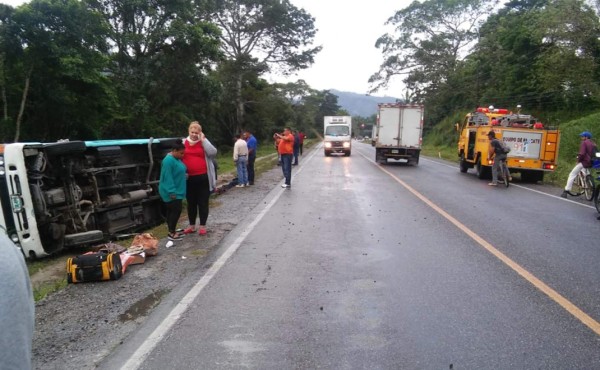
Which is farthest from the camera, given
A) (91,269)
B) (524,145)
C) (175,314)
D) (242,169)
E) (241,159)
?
(524,145)

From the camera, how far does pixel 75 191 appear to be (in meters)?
7.80

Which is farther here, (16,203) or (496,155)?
(496,155)

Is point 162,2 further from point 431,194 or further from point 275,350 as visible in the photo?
point 275,350

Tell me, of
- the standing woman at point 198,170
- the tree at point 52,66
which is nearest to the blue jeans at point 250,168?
the standing woman at point 198,170

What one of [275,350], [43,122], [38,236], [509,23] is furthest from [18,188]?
[509,23]

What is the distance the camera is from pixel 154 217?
10117mm

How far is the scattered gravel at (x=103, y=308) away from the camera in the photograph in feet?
12.5

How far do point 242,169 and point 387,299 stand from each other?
425 inches

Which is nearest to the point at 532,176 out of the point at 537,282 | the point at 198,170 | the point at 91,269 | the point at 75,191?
the point at 537,282

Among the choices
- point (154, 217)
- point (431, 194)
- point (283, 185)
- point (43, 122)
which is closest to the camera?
point (154, 217)

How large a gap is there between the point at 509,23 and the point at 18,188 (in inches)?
1641

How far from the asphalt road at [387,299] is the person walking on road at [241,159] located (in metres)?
5.45

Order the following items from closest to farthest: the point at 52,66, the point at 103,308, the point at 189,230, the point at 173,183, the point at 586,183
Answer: the point at 103,308
the point at 173,183
the point at 189,230
the point at 586,183
the point at 52,66

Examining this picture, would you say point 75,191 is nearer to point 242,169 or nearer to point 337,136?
point 242,169
